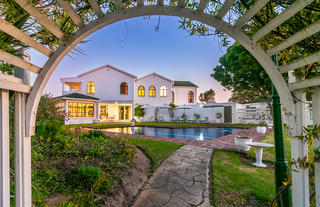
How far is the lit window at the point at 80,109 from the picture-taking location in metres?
16.4

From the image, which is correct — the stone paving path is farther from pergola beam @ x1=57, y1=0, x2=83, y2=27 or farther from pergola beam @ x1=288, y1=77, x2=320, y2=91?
pergola beam @ x1=57, y1=0, x2=83, y2=27

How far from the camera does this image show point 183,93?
28234 mm

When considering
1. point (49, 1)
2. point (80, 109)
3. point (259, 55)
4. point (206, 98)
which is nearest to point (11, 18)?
point (49, 1)

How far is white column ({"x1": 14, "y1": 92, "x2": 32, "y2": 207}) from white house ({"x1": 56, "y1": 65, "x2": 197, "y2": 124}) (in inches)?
624

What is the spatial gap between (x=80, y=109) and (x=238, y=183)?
17538 mm

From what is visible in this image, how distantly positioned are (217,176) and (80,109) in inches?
673

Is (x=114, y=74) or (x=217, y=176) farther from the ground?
(x=114, y=74)

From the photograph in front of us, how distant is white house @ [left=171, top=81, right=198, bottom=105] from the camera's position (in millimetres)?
27938

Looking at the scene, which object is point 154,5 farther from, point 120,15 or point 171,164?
point 171,164

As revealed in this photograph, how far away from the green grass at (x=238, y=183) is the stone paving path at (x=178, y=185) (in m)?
0.22

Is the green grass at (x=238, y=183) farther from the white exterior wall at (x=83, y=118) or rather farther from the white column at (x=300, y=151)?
the white exterior wall at (x=83, y=118)

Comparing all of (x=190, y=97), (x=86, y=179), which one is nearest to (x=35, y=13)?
(x=86, y=179)

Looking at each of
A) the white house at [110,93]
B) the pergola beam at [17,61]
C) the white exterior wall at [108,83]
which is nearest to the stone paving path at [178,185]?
the pergola beam at [17,61]

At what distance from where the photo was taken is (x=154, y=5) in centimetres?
131
